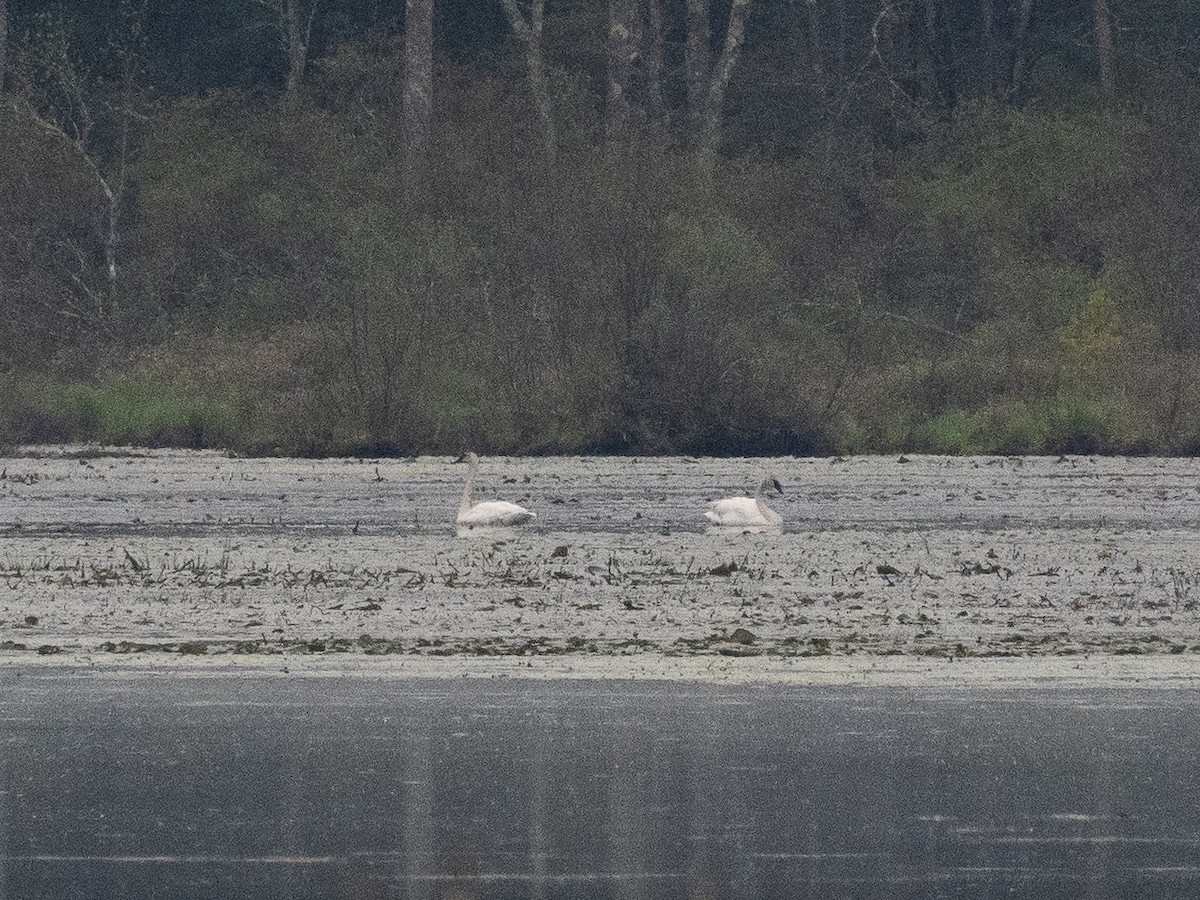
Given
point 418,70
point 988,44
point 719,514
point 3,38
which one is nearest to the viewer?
point 719,514

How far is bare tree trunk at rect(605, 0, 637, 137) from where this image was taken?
44750 millimetres

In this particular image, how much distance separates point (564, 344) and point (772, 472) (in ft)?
16.9

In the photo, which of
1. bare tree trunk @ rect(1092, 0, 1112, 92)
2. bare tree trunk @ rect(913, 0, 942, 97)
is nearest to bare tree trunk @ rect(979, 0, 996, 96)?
bare tree trunk @ rect(913, 0, 942, 97)

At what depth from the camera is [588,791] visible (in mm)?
8672

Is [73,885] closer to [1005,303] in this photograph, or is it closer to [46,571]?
[46,571]

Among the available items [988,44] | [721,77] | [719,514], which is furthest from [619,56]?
[719,514]

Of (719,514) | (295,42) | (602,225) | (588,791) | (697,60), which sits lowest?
(719,514)

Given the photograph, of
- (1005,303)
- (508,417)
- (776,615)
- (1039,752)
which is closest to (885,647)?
(776,615)

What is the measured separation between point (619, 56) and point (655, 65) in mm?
2826

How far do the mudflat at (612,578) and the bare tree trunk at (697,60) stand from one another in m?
19.6

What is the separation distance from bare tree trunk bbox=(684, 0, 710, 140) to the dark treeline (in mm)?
80

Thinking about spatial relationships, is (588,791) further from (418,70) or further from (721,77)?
(721,77)

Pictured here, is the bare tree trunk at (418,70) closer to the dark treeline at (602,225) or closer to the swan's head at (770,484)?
the dark treeline at (602,225)

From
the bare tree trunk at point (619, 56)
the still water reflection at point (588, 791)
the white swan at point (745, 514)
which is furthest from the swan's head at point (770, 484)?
the bare tree trunk at point (619, 56)
